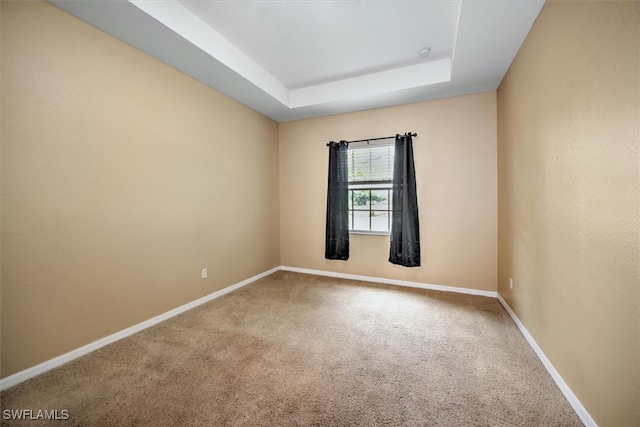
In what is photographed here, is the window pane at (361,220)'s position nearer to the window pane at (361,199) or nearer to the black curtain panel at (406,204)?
the window pane at (361,199)

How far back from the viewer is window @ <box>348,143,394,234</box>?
361 cm

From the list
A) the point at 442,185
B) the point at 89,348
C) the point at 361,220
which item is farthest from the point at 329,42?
the point at 89,348

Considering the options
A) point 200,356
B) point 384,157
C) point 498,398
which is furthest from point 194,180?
point 498,398

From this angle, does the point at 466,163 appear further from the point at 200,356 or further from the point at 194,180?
the point at 200,356

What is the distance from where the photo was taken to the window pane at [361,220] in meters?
3.78

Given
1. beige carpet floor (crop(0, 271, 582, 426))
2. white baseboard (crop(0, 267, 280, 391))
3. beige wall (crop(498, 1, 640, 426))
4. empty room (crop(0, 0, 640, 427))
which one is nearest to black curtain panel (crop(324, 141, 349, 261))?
empty room (crop(0, 0, 640, 427))

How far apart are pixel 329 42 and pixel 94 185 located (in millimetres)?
2486

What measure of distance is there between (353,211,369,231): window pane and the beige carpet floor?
4.73 feet

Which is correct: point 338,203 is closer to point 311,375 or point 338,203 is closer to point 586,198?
point 311,375

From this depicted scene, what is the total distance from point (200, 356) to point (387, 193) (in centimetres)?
295

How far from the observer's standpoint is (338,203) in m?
3.76

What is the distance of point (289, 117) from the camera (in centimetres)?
397

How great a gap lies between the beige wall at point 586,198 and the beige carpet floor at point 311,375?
1.14ft

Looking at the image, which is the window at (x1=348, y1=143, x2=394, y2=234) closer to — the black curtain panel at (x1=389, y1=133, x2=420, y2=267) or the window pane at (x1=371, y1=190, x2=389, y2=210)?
the window pane at (x1=371, y1=190, x2=389, y2=210)
